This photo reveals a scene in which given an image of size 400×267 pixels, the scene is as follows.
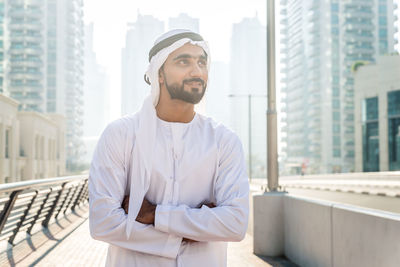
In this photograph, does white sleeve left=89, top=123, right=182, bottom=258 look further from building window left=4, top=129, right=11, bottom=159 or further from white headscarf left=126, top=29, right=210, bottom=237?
building window left=4, top=129, right=11, bottom=159

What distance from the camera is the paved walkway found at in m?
6.95

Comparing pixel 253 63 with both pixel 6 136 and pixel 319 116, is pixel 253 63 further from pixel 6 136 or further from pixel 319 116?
pixel 6 136

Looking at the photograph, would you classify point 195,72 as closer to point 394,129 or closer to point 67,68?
point 394,129

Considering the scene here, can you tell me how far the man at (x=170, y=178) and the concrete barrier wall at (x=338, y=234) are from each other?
2.32 m

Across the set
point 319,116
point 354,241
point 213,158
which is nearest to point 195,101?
point 213,158

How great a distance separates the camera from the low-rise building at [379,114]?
5447cm

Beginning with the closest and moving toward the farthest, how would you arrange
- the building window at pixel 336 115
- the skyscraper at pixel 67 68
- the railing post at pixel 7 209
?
the railing post at pixel 7 209
the building window at pixel 336 115
the skyscraper at pixel 67 68

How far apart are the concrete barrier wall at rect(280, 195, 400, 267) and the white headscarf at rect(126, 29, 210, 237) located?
2.60 metres

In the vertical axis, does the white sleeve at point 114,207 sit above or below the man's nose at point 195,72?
below

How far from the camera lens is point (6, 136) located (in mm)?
49781

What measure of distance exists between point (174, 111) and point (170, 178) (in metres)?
0.36

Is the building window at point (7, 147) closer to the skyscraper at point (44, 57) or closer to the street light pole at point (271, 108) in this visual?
the street light pole at point (271, 108)

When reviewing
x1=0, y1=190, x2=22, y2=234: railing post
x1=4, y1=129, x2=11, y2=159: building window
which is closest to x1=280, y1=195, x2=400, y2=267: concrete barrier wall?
x1=0, y1=190, x2=22, y2=234: railing post

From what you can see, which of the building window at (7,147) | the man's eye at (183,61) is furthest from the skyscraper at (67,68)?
the man's eye at (183,61)
